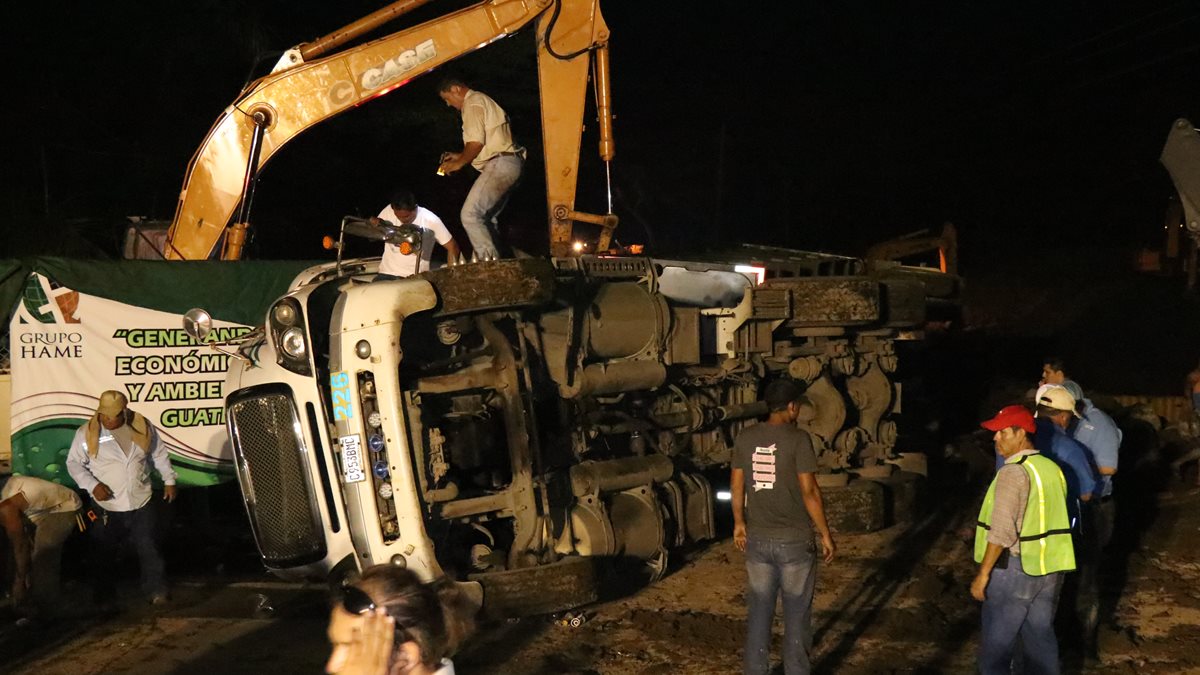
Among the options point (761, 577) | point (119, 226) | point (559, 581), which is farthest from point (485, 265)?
point (119, 226)

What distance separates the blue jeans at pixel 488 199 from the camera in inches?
329

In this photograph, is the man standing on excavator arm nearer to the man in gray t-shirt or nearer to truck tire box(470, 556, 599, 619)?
truck tire box(470, 556, 599, 619)

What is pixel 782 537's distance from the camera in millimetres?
6090

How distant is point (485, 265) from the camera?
6.63m

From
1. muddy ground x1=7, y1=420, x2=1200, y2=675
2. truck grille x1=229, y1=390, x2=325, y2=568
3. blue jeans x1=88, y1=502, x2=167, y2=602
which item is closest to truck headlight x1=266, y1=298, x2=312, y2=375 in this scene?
truck grille x1=229, y1=390, x2=325, y2=568

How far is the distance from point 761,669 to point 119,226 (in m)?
11.8

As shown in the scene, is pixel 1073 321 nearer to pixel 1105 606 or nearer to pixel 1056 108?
pixel 1056 108

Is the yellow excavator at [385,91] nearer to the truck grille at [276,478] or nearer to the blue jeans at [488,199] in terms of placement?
the blue jeans at [488,199]

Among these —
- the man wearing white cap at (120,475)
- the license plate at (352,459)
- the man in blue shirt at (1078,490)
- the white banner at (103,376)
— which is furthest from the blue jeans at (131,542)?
the man in blue shirt at (1078,490)

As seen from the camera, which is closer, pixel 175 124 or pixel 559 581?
pixel 559 581

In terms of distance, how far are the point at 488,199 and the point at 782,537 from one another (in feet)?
11.4

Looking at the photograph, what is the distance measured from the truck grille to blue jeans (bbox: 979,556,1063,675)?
3.58 m

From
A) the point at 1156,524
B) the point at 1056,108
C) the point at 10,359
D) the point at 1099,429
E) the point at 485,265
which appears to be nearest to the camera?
the point at 485,265

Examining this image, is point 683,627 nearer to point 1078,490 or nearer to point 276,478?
point 1078,490
